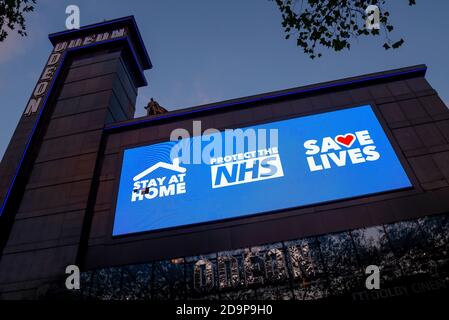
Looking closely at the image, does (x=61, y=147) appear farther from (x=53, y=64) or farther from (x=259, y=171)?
(x=259, y=171)

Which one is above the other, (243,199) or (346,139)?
(346,139)

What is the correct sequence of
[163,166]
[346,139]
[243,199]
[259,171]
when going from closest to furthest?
1. [243,199]
2. [259,171]
3. [346,139]
4. [163,166]

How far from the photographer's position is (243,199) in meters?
16.1

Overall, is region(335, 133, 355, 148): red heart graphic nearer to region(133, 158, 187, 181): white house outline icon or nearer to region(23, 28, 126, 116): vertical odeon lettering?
region(133, 158, 187, 181): white house outline icon

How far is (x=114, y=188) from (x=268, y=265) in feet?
29.4

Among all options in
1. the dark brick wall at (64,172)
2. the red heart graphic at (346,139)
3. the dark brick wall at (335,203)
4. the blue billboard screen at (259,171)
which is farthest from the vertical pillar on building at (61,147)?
the red heart graphic at (346,139)

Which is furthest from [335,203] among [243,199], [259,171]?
[243,199]

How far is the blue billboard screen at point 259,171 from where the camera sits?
51.9 ft

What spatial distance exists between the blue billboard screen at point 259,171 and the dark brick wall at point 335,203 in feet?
1.55

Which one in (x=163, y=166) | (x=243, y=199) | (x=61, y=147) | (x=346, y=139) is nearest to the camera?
(x=243, y=199)

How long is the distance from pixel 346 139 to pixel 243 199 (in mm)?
6043

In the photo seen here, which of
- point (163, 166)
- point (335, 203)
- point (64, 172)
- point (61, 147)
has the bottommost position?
point (335, 203)

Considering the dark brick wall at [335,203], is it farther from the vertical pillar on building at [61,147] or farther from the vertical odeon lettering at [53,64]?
the vertical odeon lettering at [53,64]
